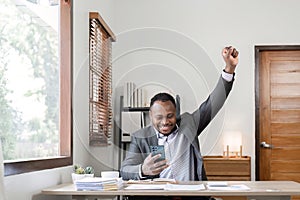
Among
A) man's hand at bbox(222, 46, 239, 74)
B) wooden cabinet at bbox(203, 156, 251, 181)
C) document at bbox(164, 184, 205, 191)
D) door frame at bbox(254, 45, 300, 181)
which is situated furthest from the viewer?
door frame at bbox(254, 45, 300, 181)

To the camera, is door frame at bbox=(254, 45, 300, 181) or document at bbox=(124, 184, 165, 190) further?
door frame at bbox=(254, 45, 300, 181)

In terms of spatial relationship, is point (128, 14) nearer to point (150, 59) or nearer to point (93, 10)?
point (150, 59)

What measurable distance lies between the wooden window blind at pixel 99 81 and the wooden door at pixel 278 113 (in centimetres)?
184

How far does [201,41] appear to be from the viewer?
6.21 meters

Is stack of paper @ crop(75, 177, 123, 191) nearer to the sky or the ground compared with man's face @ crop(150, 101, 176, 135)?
nearer to the ground

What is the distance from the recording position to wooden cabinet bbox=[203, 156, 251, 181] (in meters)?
5.62

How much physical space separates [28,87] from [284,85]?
3.73 m

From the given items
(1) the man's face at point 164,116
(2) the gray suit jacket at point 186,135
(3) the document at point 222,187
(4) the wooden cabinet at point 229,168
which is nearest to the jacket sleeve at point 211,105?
(2) the gray suit jacket at point 186,135

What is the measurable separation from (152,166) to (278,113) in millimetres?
3012

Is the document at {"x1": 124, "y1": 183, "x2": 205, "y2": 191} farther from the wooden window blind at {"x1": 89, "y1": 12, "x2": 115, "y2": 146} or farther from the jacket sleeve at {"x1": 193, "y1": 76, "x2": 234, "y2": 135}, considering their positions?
the wooden window blind at {"x1": 89, "y1": 12, "x2": 115, "y2": 146}

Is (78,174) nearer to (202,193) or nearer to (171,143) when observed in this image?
(171,143)

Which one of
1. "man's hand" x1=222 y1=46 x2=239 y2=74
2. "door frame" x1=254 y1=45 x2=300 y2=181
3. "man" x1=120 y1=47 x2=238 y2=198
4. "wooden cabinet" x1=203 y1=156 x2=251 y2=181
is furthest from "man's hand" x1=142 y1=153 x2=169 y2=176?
"door frame" x1=254 y1=45 x2=300 y2=181

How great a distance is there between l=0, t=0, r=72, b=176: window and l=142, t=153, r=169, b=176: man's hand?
578 millimetres

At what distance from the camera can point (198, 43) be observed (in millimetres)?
6215
